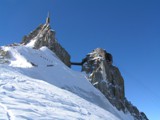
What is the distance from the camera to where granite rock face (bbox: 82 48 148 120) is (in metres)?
62.3

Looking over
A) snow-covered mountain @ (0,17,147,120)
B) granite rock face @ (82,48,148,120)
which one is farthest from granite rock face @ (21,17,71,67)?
granite rock face @ (82,48,148,120)

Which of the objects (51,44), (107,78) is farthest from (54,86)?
(107,78)

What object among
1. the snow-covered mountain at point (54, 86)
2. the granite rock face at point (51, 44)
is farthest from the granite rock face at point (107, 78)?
the granite rock face at point (51, 44)

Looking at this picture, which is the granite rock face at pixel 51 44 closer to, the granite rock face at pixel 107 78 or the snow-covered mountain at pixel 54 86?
the snow-covered mountain at pixel 54 86

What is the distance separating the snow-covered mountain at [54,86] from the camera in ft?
43.7

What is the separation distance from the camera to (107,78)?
66.5 meters

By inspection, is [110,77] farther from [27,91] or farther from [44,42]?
[27,91]

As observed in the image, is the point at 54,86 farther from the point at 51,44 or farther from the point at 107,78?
the point at 107,78

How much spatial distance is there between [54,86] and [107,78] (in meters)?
42.9

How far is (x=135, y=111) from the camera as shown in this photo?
72188 millimetres

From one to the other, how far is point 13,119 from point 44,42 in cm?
5720

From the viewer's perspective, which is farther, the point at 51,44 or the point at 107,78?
the point at 107,78

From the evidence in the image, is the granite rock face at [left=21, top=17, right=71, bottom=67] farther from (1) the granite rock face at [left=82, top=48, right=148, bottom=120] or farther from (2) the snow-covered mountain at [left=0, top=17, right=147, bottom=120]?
(1) the granite rock face at [left=82, top=48, right=148, bottom=120]

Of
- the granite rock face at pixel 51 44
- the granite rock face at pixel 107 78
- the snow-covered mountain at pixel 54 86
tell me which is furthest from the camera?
the granite rock face at pixel 51 44
